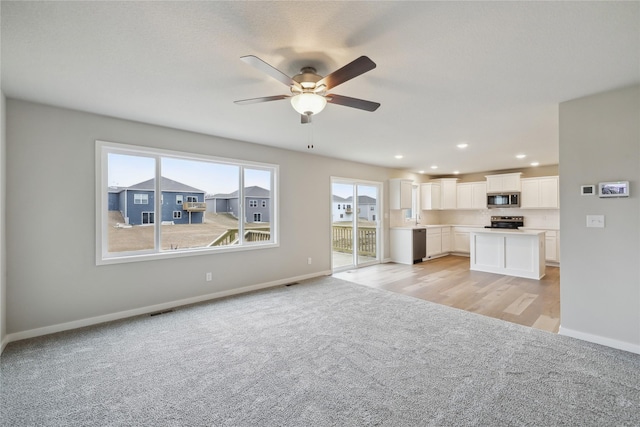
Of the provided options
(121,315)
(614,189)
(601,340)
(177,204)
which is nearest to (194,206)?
(177,204)

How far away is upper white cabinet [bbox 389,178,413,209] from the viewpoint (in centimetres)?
714

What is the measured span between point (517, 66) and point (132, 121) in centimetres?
419

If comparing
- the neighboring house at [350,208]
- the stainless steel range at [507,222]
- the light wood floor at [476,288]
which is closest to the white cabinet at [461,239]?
the stainless steel range at [507,222]

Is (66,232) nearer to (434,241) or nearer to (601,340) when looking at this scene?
(601,340)

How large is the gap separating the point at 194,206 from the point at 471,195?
7.49 metres

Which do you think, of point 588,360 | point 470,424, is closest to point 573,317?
point 588,360

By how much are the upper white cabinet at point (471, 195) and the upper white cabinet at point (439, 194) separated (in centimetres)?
14

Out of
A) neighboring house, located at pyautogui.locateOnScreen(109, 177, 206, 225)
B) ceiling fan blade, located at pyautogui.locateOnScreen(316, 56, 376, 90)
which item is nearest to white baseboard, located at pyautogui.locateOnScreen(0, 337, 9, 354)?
neighboring house, located at pyautogui.locateOnScreen(109, 177, 206, 225)

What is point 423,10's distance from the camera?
1.60 m

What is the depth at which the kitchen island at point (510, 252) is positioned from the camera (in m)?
5.35

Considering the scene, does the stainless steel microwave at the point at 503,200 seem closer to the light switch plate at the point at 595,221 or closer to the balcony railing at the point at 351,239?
the balcony railing at the point at 351,239

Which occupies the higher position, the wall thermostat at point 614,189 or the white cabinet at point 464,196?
the white cabinet at point 464,196

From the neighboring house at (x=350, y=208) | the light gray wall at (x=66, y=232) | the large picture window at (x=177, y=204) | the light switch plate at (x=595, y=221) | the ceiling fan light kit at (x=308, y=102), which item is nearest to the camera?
the ceiling fan light kit at (x=308, y=102)

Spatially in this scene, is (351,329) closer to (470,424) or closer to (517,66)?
(470,424)
